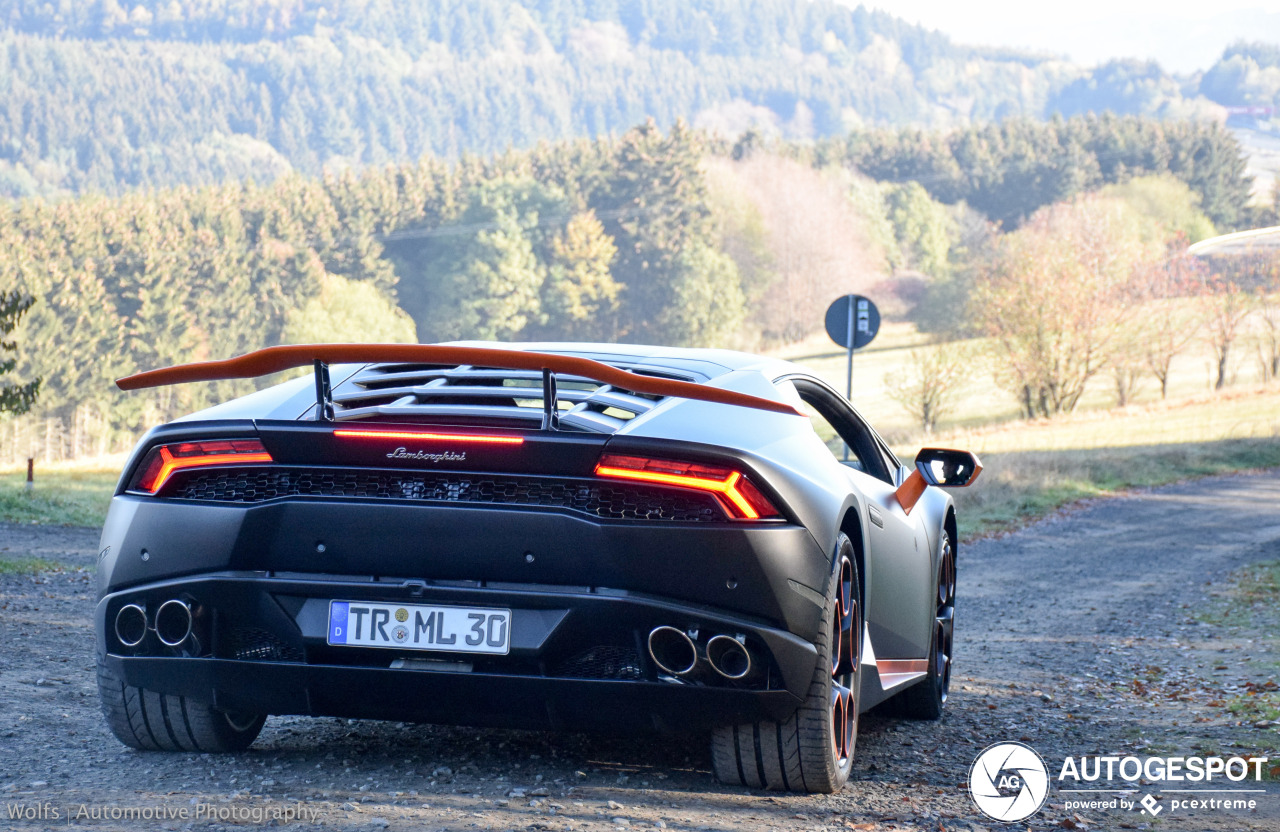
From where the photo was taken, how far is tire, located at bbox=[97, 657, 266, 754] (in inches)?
159

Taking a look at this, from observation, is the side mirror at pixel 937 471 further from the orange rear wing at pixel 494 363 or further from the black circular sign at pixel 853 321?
the black circular sign at pixel 853 321

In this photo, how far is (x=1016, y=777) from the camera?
4426 millimetres

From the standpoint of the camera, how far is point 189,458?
12.3ft

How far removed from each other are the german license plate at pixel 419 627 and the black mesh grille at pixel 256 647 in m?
0.22

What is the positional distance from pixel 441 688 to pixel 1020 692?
3.70 meters

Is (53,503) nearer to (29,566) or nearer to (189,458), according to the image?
(29,566)

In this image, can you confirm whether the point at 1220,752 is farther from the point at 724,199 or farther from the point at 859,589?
the point at 724,199

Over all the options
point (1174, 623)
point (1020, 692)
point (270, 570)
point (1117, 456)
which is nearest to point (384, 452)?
point (270, 570)

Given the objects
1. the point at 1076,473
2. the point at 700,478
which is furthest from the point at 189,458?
the point at 1076,473

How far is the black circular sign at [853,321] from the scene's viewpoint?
15.8m

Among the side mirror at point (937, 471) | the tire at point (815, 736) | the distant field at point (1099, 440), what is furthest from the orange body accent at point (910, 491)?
the distant field at point (1099, 440)

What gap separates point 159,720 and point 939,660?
10.5 ft

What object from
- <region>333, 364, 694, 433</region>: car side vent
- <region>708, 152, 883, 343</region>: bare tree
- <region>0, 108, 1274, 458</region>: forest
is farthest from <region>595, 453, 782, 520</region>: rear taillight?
<region>708, 152, 883, 343</region>: bare tree

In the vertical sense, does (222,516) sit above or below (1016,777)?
above
